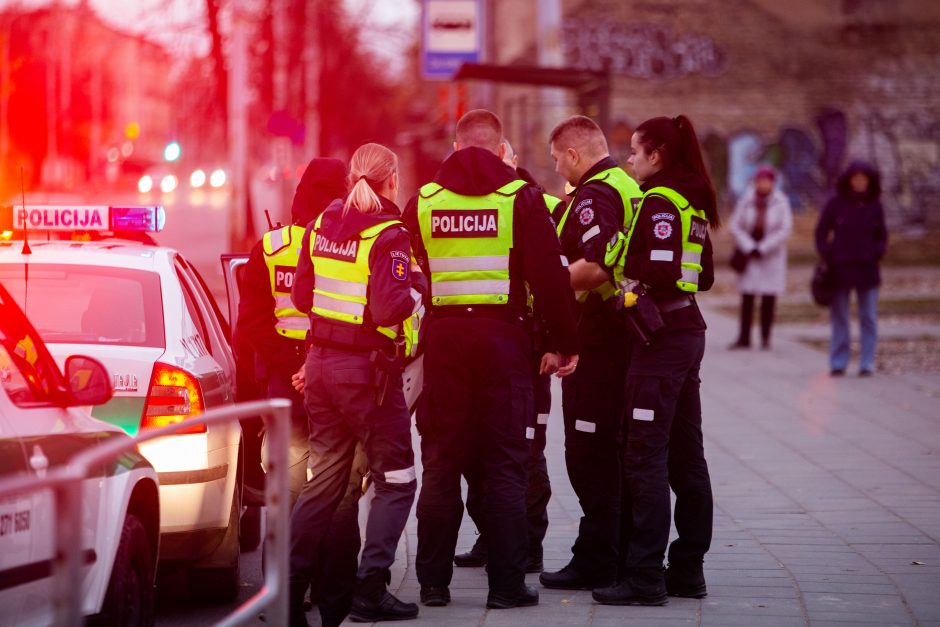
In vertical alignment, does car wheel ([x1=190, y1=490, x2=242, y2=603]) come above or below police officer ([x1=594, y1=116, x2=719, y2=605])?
below

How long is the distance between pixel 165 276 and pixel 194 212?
49060 mm

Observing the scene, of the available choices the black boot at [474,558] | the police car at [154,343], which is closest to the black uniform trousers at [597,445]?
the black boot at [474,558]

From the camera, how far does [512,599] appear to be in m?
6.30

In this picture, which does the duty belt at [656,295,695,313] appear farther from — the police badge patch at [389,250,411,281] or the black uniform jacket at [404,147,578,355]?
the police badge patch at [389,250,411,281]

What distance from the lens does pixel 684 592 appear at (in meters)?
6.54

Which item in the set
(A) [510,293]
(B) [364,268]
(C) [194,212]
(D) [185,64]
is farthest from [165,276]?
(C) [194,212]

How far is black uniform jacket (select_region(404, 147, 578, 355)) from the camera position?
6.28 meters

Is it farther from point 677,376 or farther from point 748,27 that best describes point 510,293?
point 748,27

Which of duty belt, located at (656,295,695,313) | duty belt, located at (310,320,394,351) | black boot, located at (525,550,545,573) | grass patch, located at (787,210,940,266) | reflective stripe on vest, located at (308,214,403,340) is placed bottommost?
grass patch, located at (787,210,940,266)

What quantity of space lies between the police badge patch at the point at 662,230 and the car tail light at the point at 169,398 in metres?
2.03

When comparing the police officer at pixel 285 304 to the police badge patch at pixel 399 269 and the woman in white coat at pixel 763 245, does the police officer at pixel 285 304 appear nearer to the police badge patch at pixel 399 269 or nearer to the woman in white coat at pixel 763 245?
the police badge patch at pixel 399 269

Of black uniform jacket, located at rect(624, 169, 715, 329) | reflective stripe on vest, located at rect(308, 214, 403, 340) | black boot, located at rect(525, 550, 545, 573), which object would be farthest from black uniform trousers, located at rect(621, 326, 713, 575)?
reflective stripe on vest, located at rect(308, 214, 403, 340)

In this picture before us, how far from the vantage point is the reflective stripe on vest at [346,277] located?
6.18m

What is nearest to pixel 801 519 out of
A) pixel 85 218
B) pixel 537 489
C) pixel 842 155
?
pixel 537 489
